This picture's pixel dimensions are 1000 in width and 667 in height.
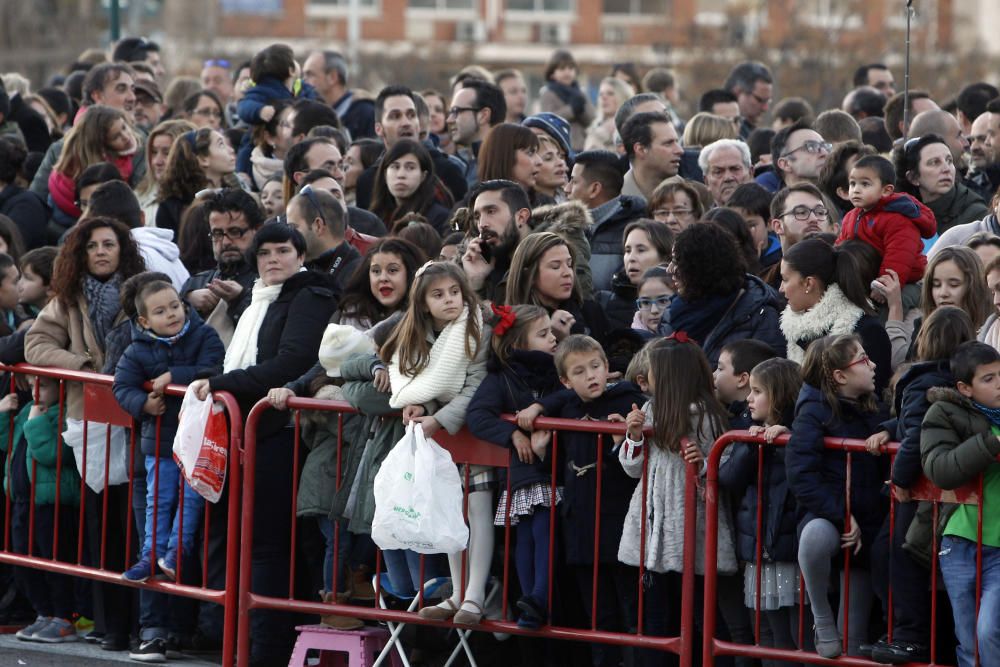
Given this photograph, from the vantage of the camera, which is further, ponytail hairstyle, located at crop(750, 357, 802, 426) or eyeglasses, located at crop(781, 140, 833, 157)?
eyeglasses, located at crop(781, 140, 833, 157)

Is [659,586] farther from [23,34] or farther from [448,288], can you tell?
[23,34]

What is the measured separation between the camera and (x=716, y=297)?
880 centimetres

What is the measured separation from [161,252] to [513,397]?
2819 mm

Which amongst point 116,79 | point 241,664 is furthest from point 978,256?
point 116,79

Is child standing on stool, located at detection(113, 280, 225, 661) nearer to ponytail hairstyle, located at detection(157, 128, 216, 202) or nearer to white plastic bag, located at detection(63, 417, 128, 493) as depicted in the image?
white plastic bag, located at detection(63, 417, 128, 493)

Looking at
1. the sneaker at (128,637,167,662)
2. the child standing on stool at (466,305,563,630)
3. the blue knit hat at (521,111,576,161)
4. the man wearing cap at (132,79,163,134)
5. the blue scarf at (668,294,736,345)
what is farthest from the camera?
the man wearing cap at (132,79,163,134)

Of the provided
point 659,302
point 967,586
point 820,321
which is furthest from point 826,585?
point 659,302

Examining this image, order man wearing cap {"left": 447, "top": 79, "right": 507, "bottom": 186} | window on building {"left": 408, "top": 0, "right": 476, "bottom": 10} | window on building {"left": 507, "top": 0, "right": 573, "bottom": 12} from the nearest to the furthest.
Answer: man wearing cap {"left": 447, "top": 79, "right": 507, "bottom": 186}, window on building {"left": 408, "top": 0, "right": 476, "bottom": 10}, window on building {"left": 507, "top": 0, "right": 573, "bottom": 12}

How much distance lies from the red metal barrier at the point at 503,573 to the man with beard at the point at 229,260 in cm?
103

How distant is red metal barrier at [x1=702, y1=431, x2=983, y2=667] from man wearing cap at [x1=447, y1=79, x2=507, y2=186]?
5.08 m

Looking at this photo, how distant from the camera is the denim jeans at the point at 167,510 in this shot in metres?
9.46

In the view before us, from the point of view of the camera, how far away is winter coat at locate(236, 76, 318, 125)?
13297mm

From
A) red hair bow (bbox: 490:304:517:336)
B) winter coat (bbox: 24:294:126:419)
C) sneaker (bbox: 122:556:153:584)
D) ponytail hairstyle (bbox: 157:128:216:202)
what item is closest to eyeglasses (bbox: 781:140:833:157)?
red hair bow (bbox: 490:304:517:336)

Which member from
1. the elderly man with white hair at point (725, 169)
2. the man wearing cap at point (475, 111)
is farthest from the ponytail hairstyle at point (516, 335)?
the man wearing cap at point (475, 111)
